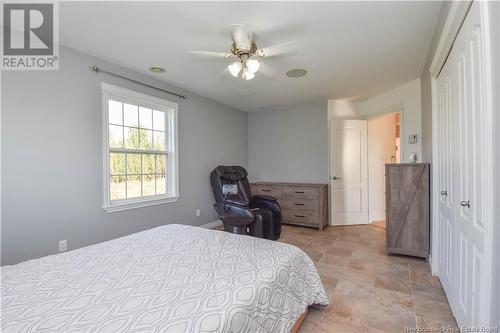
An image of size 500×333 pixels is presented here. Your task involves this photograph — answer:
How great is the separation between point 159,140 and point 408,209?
3428 mm

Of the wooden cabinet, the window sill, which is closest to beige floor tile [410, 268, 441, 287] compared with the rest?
the wooden cabinet

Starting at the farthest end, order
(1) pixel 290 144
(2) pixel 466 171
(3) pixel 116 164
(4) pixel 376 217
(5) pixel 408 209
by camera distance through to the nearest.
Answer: (1) pixel 290 144, (4) pixel 376 217, (3) pixel 116 164, (5) pixel 408 209, (2) pixel 466 171

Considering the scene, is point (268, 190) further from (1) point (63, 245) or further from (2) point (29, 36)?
(2) point (29, 36)

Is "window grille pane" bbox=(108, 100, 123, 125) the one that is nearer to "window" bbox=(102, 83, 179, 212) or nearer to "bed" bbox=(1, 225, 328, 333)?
"window" bbox=(102, 83, 179, 212)

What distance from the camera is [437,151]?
2299 millimetres

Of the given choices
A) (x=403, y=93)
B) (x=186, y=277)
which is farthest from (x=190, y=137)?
(x=403, y=93)

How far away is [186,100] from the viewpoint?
3777 mm

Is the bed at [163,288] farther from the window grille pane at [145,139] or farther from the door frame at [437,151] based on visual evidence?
the window grille pane at [145,139]

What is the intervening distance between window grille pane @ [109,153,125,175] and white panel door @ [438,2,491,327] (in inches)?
129

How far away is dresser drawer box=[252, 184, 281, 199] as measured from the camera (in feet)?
14.9

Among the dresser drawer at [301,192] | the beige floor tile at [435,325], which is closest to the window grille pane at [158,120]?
the dresser drawer at [301,192]

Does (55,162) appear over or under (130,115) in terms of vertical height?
under

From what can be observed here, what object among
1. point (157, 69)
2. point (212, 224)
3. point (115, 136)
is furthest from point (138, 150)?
point (212, 224)

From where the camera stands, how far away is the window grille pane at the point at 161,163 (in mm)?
3414
